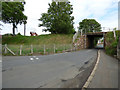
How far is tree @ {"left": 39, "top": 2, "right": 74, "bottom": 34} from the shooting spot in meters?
22.2

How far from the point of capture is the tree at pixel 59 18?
22.2 m

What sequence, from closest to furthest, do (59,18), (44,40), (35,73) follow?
(35,73)
(44,40)
(59,18)

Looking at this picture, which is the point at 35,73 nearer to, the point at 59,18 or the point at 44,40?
the point at 44,40

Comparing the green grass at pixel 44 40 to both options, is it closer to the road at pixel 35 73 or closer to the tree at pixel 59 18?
the tree at pixel 59 18

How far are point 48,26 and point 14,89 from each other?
23.7 metres

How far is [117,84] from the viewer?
2.57 meters

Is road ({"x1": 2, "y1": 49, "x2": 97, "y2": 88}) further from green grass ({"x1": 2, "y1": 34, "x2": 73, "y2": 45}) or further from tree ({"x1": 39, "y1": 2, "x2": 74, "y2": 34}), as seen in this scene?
tree ({"x1": 39, "y1": 2, "x2": 74, "y2": 34})

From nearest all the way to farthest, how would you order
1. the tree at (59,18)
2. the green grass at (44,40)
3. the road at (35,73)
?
the road at (35,73)
the green grass at (44,40)
the tree at (59,18)

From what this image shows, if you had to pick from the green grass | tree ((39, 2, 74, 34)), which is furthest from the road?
tree ((39, 2, 74, 34))

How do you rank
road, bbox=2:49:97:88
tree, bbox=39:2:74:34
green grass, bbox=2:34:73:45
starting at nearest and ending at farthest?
road, bbox=2:49:97:88
green grass, bbox=2:34:73:45
tree, bbox=39:2:74:34

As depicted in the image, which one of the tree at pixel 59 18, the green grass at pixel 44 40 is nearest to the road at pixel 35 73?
the green grass at pixel 44 40

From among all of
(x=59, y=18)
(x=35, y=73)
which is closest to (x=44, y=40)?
(x=59, y=18)

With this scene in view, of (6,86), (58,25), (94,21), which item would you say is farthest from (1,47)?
(94,21)

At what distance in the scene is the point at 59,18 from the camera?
2241cm
